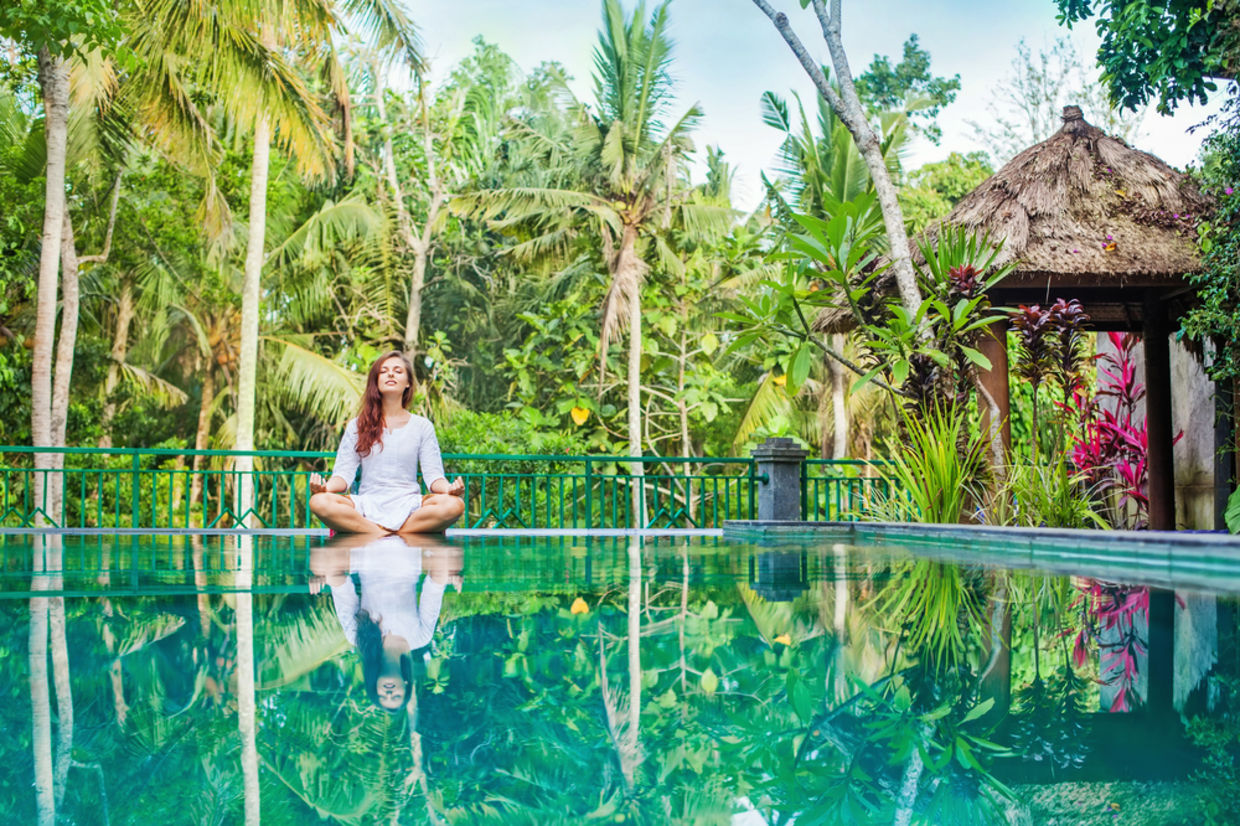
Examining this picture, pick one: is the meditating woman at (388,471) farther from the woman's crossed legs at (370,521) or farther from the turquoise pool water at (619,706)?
the turquoise pool water at (619,706)

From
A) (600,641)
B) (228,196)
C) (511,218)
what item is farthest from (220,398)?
(600,641)

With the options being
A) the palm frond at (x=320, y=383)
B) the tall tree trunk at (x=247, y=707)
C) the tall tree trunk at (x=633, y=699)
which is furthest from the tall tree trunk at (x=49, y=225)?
the tall tree trunk at (x=633, y=699)

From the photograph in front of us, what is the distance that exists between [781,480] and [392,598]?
6388 mm

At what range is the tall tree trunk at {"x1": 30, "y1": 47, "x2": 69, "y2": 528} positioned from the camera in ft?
35.7

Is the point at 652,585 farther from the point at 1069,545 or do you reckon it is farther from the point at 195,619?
the point at 1069,545

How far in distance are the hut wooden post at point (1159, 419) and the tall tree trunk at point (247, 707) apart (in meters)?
8.78

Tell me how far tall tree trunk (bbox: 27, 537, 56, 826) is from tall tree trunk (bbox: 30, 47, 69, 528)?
947 cm

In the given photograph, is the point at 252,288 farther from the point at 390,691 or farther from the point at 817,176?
the point at 390,691

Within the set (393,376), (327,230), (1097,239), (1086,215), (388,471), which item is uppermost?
(327,230)

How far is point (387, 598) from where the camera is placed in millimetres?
2857

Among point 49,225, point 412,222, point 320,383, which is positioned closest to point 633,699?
point 49,225

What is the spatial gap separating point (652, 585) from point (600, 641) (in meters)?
1.32

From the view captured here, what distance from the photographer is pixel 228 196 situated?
1734cm

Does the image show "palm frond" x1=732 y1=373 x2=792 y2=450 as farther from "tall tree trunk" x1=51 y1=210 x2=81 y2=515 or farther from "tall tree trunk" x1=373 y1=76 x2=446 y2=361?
"tall tree trunk" x1=51 y1=210 x2=81 y2=515
